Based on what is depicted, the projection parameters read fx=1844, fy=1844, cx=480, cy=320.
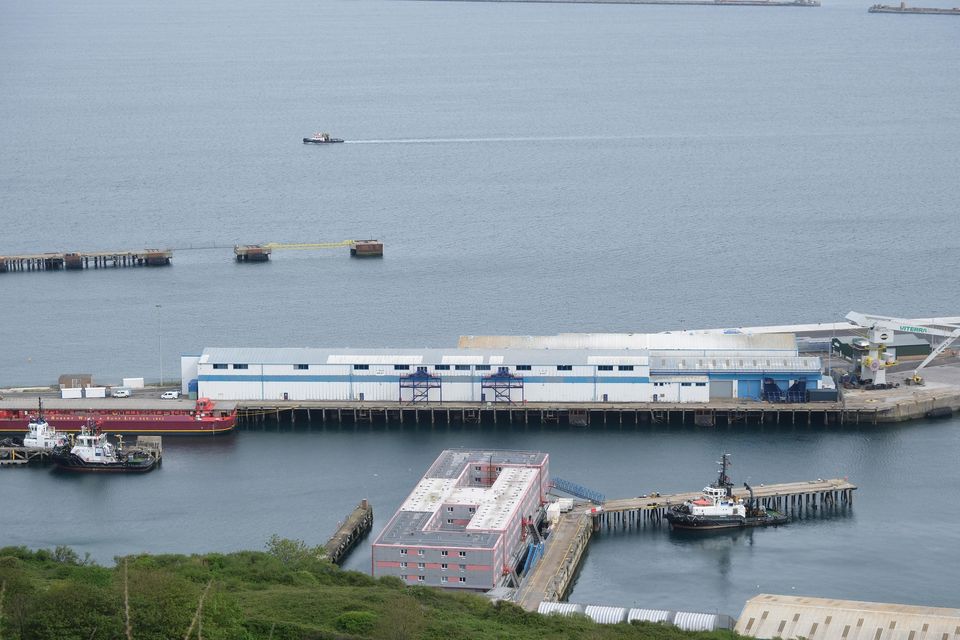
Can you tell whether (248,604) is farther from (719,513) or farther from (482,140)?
(482,140)

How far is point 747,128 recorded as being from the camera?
144 meters

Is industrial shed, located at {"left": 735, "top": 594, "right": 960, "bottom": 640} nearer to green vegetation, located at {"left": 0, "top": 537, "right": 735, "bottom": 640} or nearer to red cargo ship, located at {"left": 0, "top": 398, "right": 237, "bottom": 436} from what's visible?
green vegetation, located at {"left": 0, "top": 537, "right": 735, "bottom": 640}

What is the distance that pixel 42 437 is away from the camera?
6094cm

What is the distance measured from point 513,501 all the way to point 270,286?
3900 cm

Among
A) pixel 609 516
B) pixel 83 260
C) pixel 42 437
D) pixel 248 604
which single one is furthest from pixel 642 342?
pixel 83 260

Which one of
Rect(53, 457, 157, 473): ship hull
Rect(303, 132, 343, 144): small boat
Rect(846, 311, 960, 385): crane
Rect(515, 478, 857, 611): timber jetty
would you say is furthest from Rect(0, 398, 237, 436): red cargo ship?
Rect(303, 132, 343, 144): small boat

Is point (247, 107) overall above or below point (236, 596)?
above

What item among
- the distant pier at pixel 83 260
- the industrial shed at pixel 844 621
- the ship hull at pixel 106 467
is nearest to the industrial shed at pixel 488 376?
the ship hull at pixel 106 467

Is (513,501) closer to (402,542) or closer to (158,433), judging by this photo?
(402,542)

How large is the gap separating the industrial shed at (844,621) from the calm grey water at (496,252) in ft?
13.5

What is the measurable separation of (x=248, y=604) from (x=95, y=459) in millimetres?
20353

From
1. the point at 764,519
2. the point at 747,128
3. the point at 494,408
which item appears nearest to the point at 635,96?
the point at 747,128

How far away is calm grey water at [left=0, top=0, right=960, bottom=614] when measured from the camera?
53.9m

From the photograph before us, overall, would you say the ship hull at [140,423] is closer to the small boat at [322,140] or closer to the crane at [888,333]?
the crane at [888,333]
